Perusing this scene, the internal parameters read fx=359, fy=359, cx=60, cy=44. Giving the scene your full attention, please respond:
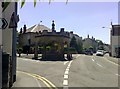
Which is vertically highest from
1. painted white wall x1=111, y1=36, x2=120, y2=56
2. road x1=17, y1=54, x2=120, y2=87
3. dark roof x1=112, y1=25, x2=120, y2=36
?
dark roof x1=112, y1=25, x2=120, y2=36

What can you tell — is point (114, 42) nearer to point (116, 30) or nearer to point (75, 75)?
point (116, 30)


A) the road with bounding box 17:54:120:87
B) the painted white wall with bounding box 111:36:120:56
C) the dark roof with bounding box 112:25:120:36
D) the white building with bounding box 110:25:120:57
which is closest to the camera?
the road with bounding box 17:54:120:87

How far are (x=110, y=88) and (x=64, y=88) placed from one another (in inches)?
89.7

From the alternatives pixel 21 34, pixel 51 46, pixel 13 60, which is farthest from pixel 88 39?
pixel 13 60

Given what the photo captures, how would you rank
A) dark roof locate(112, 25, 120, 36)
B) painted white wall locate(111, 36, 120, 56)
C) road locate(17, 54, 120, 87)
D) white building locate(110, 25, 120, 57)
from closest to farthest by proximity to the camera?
1. road locate(17, 54, 120, 87)
2. white building locate(110, 25, 120, 57)
3. painted white wall locate(111, 36, 120, 56)
4. dark roof locate(112, 25, 120, 36)

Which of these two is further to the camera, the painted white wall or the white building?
the painted white wall

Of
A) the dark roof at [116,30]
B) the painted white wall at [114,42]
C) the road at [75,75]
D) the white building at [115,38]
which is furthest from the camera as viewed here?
the dark roof at [116,30]

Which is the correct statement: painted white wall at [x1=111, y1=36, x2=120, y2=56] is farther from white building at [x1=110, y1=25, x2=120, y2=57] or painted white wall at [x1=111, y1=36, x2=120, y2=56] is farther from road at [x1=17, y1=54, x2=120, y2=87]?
road at [x1=17, y1=54, x2=120, y2=87]

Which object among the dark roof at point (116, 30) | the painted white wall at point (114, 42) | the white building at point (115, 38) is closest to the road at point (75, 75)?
the white building at point (115, 38)

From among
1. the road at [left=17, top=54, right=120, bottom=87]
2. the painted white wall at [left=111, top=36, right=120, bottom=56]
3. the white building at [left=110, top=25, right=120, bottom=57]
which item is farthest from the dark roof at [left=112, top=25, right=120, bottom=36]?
the road at [left=17, top=54, right=120, bottom=87]

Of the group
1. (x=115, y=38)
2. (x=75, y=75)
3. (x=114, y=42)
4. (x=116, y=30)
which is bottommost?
(x=75, y=75)

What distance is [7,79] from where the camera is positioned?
15234 millimetres

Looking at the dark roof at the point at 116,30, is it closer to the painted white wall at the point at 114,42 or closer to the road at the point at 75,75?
the painted white wall at the point at 114,42

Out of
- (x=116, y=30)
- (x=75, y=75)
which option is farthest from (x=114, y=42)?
(x=75, y=75)
